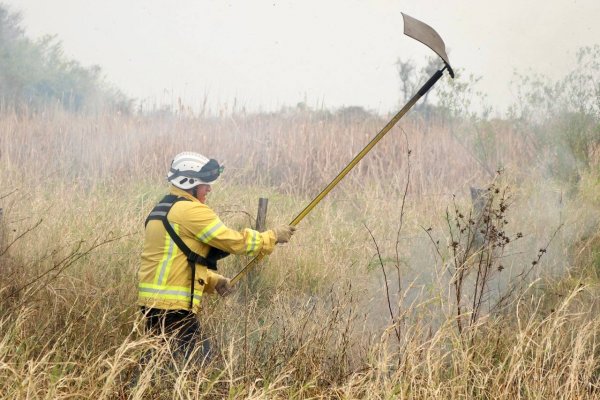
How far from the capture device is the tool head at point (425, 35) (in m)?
4.25

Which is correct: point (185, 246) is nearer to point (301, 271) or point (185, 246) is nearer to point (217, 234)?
point (217, 234)

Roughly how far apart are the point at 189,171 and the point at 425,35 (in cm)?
149

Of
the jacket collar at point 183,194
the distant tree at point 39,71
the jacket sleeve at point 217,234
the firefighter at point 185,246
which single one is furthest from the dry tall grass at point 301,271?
the distant tree at point 39,71

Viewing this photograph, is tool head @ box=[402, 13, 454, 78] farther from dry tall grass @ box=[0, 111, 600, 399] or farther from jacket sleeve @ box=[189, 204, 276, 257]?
jacket sleeve @ box=[189, 204, 276, 257]

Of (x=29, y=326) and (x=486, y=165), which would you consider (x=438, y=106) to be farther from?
(x=29, y=326)

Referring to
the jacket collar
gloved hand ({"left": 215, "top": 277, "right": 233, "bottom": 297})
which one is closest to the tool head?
the jacket collar

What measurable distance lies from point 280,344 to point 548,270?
2.74 meters

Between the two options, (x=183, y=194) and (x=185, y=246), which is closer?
(x=185, y=246)

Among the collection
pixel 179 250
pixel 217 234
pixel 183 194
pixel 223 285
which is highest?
pixel 183 194

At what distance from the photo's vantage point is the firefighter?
4445mm

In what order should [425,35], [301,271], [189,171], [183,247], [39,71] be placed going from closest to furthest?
[425,35] < [183,247] < [189,171] < [301,271] < [39,71]

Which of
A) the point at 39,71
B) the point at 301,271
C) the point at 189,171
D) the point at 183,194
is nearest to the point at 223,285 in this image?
the point at 183,194

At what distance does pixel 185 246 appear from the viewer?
447 centimetres

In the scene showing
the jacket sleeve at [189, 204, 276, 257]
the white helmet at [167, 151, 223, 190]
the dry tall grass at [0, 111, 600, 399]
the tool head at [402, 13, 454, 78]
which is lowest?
the dry tall grass at [0, 111, 600, 399]
